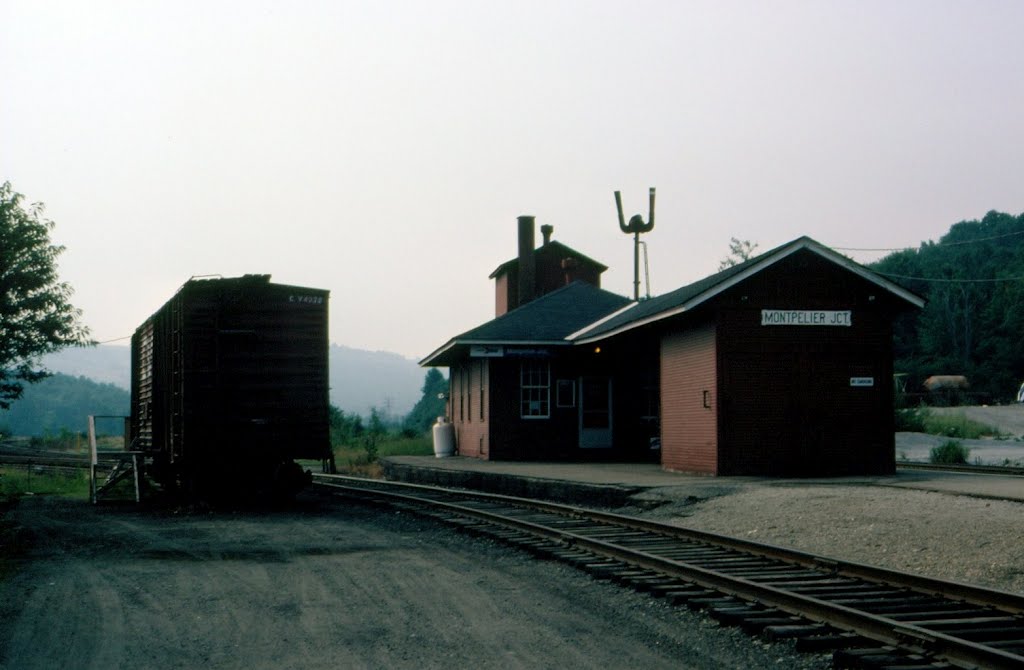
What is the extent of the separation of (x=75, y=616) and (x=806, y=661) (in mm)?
5119

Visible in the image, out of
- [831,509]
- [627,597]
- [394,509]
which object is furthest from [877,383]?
[627,597]

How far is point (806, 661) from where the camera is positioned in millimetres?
6199

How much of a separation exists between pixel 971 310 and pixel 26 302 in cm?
7600

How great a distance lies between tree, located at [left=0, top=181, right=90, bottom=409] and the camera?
50.0m

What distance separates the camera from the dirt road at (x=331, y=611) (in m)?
6.41

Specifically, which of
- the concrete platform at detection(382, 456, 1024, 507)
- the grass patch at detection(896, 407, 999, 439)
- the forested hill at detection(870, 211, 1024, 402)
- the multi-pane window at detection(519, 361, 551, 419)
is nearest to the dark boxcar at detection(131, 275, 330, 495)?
the concrete platform at detection(382, 456, 1024, 507)

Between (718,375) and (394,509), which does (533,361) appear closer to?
(718,375)

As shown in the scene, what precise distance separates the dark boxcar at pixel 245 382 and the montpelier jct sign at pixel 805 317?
7.64m

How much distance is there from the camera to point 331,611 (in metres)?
7.88

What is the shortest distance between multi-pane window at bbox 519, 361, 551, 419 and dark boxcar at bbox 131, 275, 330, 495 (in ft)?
35.3

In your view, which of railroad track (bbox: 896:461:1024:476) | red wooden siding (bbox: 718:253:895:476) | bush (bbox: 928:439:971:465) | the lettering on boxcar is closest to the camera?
the lettering on boxcar

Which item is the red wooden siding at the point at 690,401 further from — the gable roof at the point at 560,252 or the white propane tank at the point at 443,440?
the gable roof at the point at 560,252

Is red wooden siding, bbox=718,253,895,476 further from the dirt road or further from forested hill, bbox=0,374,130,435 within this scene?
forested hill, bbox=0,374,130,435

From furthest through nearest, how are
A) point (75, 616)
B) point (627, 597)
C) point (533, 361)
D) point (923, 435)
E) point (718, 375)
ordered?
point (923, 435) → point (533, 361) → point (718, 375) → point (627, 597) → point (75, 616)
